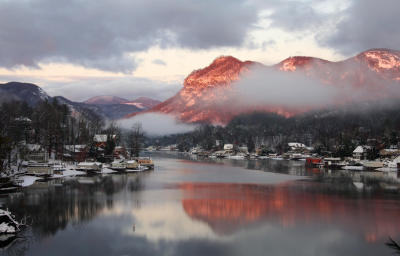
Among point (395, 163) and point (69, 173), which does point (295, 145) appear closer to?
point (395, 163)

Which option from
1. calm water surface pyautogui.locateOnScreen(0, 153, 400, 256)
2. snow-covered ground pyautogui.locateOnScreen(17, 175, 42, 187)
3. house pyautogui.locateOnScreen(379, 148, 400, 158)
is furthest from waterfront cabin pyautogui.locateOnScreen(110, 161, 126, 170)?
house pyautogui.locateOnScreen(379, 148, 400, 158)

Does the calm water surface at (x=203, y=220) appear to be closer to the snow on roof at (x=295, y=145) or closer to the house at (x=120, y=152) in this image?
the house at (x=120, y=152)

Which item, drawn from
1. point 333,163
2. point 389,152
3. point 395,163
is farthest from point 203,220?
point 389,152

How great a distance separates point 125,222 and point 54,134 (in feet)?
119

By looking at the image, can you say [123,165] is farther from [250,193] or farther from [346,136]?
[346,136]

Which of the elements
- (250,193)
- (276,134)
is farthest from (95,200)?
(276,134)

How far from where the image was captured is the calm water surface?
17.5 meters

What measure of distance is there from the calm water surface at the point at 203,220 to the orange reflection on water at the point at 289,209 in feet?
0.23

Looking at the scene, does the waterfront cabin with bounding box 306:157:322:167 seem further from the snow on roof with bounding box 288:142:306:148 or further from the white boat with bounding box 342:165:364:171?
the snow on roof with bounding box 288:142:306:148

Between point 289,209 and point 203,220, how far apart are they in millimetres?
7894

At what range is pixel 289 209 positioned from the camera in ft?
85.3

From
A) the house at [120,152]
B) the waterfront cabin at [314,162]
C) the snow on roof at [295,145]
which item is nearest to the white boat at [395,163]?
the waterfront cabin at [314,162]

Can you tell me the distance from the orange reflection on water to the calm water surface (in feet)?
0.23

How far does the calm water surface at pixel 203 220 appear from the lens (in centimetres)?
1745
